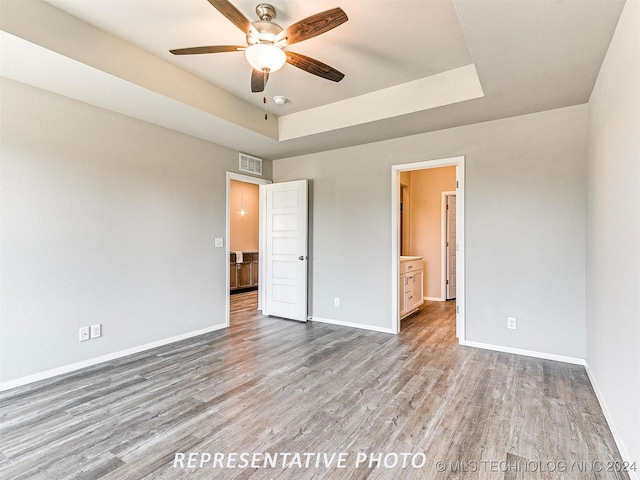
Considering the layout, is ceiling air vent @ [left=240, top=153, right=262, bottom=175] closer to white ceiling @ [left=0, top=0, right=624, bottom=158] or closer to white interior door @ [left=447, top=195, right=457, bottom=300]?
white ceiling @ [left=0, top=0, right=624, bottom=158]

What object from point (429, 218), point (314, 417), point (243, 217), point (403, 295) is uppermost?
point (243, 217)

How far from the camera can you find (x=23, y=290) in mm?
2674

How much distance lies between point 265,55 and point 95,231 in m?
2.37

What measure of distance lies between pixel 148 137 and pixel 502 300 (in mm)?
4242

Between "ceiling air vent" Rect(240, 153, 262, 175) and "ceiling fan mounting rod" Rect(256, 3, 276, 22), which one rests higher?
"ceiling fan mounting rod" Rect(256, 3, 276, 22)

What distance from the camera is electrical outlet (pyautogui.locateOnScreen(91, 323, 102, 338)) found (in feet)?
10.2

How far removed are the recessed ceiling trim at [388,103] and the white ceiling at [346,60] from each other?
1 centimetres

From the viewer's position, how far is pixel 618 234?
193cm

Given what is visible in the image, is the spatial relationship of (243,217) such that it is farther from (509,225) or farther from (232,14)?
(232,14)

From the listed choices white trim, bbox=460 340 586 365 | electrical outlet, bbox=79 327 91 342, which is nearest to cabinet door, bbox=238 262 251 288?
electrical outlet, bbox=79 327 91 342

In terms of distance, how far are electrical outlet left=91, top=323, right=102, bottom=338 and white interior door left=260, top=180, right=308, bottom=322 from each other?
7.85ft

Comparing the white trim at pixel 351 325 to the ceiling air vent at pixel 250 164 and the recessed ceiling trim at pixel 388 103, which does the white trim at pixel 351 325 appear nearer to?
the ceiling air vent at pixel 250 164

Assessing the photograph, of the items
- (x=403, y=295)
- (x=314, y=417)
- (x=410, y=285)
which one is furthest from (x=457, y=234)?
(x=314, y=417)

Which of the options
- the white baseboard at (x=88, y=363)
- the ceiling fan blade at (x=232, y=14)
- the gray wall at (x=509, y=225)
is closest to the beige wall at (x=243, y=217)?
the white baseboard at (x=88, y=363)
